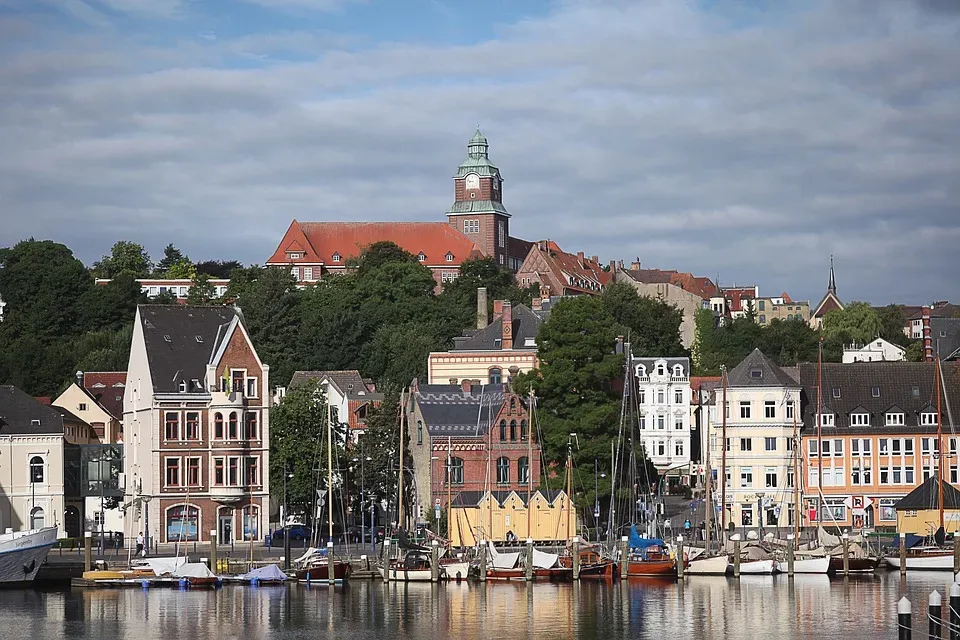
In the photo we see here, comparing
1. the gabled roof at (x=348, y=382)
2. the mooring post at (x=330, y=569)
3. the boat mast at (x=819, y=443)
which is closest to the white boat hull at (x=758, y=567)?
the mooring post at (x=330, y=569)

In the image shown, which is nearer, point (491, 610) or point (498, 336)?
point (491, 610)

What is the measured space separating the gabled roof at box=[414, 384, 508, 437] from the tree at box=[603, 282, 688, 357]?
50967 mm

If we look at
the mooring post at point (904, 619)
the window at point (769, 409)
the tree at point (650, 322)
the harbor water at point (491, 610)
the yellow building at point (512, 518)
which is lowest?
the harbor water at point (491, 610)

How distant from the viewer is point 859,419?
11638 centimetres

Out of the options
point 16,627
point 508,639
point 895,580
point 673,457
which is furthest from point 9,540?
point 673,457

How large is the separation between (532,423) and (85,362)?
196 ft

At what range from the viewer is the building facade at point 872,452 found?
115 meters

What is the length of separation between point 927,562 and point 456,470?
2868 centimetres

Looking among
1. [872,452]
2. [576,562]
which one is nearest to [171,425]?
[576,562]

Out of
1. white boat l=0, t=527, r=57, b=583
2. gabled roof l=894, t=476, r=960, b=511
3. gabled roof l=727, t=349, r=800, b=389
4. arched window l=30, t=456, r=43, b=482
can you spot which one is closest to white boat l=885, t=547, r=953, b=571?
gabled roof l=894, t=476, r=960, b=511

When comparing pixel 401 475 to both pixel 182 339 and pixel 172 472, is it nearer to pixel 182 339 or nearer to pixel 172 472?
pixel 172 472

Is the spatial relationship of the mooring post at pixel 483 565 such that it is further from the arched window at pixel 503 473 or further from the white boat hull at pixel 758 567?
the arched window at pixel 503 473

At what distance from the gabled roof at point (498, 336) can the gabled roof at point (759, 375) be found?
2380cm

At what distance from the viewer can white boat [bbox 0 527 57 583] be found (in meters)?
85.3
